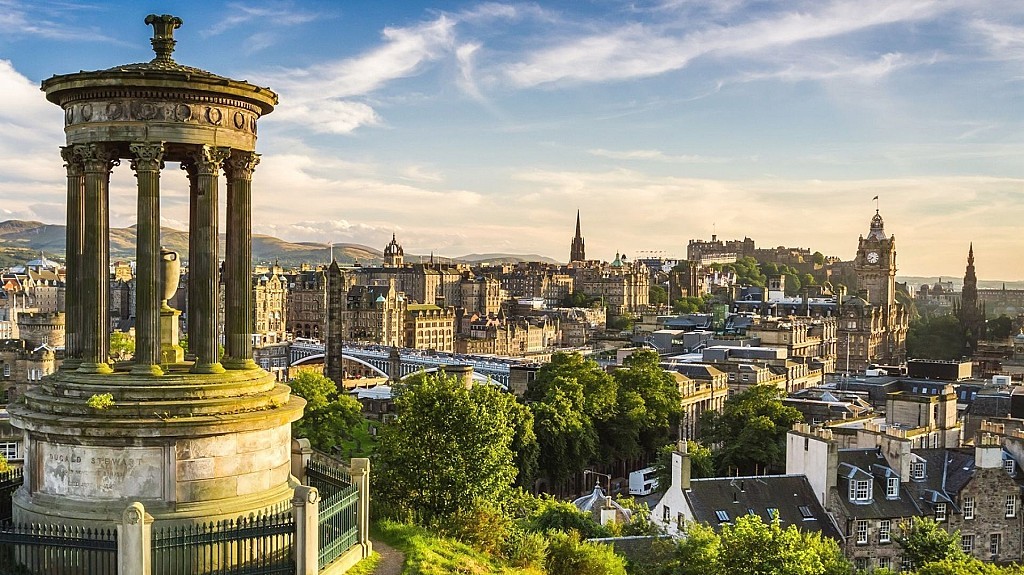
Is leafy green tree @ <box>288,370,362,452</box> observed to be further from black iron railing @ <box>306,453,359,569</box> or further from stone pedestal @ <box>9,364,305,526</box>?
A: stone pedestal @ <box>9,364,305,526</box>

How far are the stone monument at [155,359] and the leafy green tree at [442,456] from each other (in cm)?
1350

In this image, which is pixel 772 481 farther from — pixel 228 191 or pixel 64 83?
pixel 64 83

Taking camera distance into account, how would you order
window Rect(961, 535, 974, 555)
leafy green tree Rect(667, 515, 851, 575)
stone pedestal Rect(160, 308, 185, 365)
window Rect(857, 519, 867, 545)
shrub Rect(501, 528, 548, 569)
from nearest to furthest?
stone pedestal Rect(160, 308, 185, 365), shrub Rect(501, 528, 548, 569), leafy green tree Rect(667, 515, 851, 575), window Rect(857, 519, 867, 545), window Rect(961, 535, 974, 555)

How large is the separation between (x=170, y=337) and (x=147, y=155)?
3.65 metres

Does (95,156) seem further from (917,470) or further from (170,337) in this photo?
(917,470)

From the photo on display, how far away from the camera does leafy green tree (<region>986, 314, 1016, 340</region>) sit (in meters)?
148

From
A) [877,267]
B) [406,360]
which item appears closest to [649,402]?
[406,360]

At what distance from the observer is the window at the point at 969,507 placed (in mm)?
40625

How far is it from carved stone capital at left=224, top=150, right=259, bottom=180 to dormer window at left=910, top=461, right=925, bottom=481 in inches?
1362

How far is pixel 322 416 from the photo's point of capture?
5384 cm

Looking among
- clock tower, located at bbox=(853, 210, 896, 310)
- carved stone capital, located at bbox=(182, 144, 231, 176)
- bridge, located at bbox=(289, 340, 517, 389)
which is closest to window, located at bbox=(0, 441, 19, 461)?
carved stone capital, located at bbox=(182, 144, 231, 176)

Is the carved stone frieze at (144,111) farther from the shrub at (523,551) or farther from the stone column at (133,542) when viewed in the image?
the shrub at (523,551)

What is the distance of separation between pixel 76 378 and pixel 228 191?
4.03 metres

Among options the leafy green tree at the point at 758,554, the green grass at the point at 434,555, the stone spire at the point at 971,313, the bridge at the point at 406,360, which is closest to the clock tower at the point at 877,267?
the stone spire at the point at 971,313
